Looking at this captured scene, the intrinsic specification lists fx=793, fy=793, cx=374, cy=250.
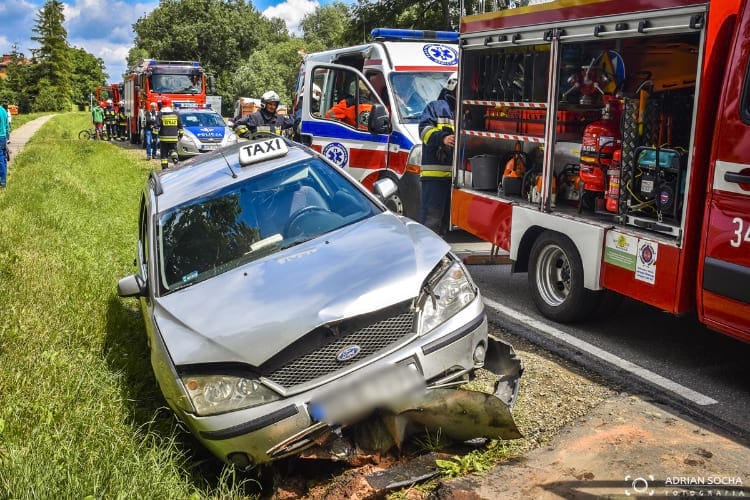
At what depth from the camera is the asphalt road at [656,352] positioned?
186 inches

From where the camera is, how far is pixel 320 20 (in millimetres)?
121750

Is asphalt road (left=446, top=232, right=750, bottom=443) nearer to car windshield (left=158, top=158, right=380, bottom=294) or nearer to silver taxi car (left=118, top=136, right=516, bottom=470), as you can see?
silver taxi car (left=118, top=136, right=516, bottom=470)

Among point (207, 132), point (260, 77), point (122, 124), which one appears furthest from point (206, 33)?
point (207, 132)

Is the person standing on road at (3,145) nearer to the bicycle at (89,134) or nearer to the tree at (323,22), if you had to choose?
the bicycle at (89,134)

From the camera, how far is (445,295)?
4176mm

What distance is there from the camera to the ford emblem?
377 centimetres

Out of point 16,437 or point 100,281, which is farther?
point 100,281

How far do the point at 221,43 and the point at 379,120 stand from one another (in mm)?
59062

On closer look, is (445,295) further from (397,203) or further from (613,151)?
(397,203)

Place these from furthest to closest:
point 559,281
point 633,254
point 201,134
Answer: point 201,134
point 559,281
point 633,254

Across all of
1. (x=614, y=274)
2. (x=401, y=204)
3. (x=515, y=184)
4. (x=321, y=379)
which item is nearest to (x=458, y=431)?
(x=321, y=379)

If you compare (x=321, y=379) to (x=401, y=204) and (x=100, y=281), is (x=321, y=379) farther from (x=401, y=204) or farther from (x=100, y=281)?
(x=401, y=204)

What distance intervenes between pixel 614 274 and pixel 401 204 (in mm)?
4208

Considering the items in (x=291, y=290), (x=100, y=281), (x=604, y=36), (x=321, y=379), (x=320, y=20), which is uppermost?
(x=320, y=20)
